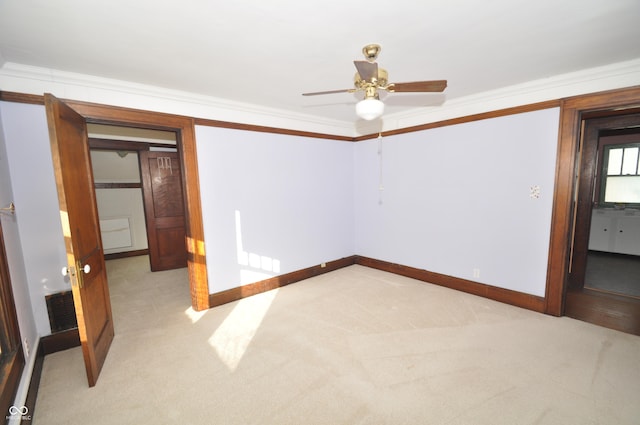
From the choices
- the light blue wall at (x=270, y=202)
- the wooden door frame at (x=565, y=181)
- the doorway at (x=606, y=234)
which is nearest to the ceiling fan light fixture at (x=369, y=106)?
the light blue wall at (x=270, y=202)

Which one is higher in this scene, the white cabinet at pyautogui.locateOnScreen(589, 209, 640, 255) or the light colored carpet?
the white cabinet at pyautogui.locateOnScreen(589, 209, 640, 255)

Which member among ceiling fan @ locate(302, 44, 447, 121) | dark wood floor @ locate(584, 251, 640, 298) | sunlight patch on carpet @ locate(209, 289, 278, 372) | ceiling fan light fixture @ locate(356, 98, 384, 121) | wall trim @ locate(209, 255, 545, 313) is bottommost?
dark wood floor @ locate(584, 251, 640, 298)

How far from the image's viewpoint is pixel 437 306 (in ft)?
10.3

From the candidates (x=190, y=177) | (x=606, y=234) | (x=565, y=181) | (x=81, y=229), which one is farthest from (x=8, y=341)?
(x=606, y=234)

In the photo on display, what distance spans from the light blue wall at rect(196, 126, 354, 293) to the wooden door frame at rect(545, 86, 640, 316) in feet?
9.00

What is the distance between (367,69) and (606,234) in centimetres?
627

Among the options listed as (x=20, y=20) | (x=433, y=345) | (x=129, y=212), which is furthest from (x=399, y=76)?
(x=129, y=212)

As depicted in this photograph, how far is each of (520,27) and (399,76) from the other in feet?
3.16

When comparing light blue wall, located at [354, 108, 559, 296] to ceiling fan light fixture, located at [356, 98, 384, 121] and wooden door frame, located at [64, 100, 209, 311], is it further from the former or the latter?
wooden door frame, located at [64, 100, 209, 311]

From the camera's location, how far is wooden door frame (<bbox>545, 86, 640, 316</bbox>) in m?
2.52

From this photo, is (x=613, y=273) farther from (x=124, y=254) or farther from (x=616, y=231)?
(x=124, y=254)

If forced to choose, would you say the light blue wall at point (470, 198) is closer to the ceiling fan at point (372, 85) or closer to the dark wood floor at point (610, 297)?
the dark wood floor at point (610, 297)

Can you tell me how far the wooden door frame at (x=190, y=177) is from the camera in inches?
106

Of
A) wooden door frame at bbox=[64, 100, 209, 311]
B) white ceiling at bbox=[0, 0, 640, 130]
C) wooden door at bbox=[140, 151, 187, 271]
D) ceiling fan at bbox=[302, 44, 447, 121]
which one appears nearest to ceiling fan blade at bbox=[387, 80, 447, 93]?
ceiling fan at bbox=[302, 44, 447, 121]
